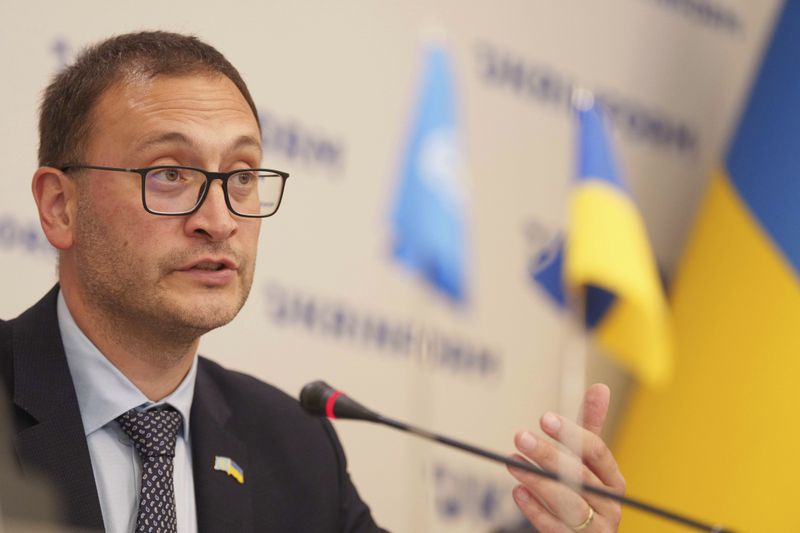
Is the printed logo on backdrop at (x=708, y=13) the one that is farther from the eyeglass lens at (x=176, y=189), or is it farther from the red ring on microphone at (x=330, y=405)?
the red ring on microphone at (x=330, y=405)

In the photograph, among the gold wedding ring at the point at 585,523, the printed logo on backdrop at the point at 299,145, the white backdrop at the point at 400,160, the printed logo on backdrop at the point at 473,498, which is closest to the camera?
the gold wedding ring at the point at 585,523

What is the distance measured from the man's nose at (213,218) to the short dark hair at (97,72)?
0.26 meters

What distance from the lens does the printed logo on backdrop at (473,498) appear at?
335 cm

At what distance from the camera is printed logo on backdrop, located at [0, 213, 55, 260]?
7.86 ft

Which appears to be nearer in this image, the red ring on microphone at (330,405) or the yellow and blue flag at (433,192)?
the red ring on microphone at (330,405)

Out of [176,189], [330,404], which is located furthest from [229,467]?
[176,189]

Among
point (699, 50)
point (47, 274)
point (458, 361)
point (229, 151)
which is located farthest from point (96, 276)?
point (699, 50)

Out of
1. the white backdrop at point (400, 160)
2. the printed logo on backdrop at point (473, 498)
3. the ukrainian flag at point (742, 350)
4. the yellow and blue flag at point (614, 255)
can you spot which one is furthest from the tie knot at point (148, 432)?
the ukrainian flag at point (742, 350)

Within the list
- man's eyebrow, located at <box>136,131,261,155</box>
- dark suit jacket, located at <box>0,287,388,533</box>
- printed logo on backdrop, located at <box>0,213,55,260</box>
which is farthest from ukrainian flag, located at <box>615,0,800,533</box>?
man's eyebrow, located at <box>136,131,261,155</box>

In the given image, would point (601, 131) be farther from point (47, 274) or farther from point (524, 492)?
point (47, 274)

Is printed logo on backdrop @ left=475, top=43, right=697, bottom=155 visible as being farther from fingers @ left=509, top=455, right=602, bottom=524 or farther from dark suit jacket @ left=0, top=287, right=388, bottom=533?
fingers @ left=509, top=455, right=602, bottom=524

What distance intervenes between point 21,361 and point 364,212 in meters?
1.40

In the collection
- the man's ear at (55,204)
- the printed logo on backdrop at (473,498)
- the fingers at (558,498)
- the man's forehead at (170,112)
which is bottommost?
the printed logo on backdrop at (473,498)

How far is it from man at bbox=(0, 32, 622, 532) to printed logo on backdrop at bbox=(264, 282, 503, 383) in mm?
808
